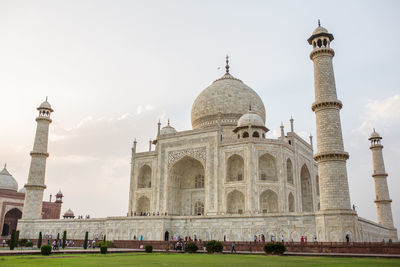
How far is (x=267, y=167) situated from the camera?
78.4ft

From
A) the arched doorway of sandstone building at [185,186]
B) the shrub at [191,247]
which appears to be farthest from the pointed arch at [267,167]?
the shrub at [191,247]

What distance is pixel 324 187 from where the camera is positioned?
1595 centimetres

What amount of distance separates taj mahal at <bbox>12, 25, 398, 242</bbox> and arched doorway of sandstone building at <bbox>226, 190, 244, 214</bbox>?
62 millimetres

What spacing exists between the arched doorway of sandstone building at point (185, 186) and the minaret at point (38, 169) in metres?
9.37

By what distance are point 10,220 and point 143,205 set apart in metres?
14.6

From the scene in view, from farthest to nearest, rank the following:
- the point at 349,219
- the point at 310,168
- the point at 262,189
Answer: the point at 310,168 < the point at 262,189 < the point at 349,219

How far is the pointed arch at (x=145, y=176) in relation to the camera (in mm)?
27469

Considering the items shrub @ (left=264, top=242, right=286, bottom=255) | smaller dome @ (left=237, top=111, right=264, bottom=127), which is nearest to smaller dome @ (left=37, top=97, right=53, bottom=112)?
smaller dome @ (left=237, top=111, right=264, bottom=127)

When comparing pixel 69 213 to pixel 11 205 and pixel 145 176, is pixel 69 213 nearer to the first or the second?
pixel 11 205

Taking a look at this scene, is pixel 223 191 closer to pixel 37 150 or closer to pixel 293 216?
pixel 293 216

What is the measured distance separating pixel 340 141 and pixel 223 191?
862cm

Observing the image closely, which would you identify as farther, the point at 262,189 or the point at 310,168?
the point at 310,168

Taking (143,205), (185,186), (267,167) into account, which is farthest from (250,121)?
(143,205)

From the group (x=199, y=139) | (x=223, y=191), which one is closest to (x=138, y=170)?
(x=199, y=139)
